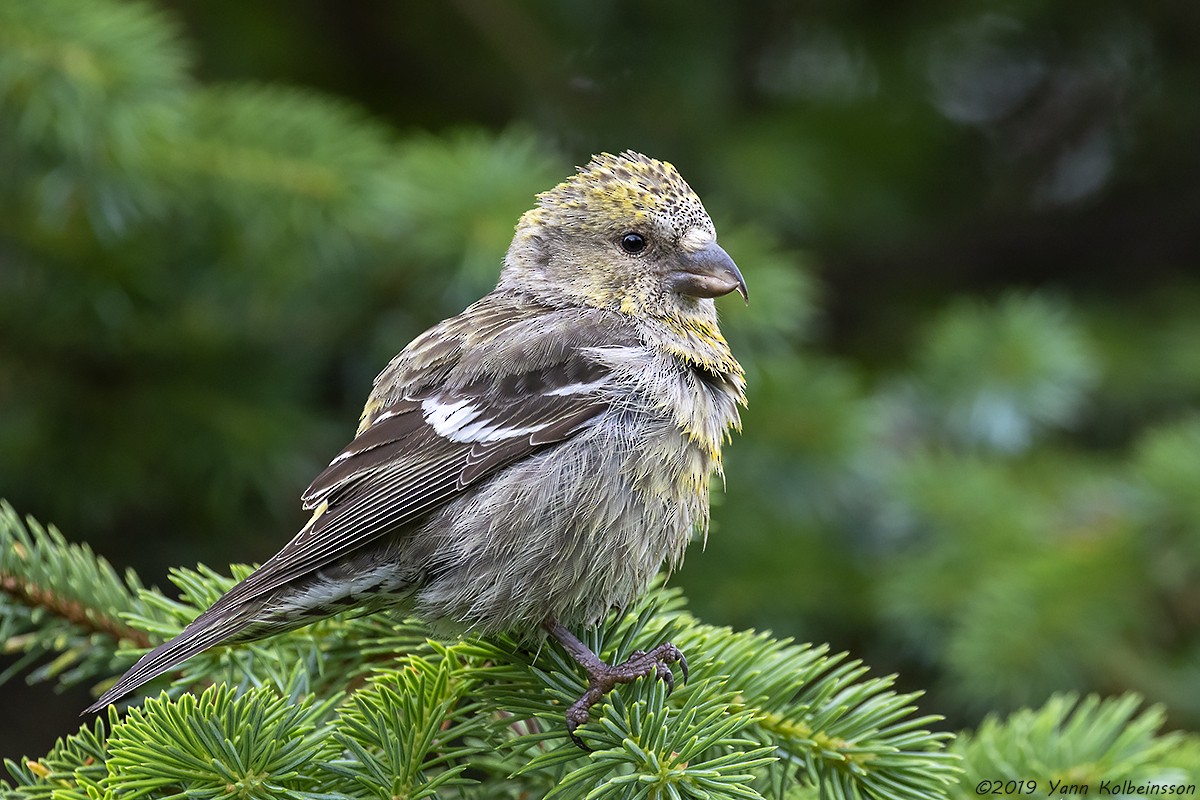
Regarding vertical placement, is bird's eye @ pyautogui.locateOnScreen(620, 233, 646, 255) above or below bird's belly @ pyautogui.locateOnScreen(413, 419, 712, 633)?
above

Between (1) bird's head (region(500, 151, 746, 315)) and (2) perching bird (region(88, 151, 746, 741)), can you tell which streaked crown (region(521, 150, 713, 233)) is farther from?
(2) perching bird (region(88, 151, 746, 741))

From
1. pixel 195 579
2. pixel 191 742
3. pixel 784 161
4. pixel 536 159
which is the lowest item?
pixel 191 742

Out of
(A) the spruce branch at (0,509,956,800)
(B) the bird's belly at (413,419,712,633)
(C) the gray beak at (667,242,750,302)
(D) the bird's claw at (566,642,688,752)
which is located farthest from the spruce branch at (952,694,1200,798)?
(C) the gray beak at (667,242,750,302)

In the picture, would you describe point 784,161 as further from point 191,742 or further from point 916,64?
point 191,742

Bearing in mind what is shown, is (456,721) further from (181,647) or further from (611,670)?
(181,647)

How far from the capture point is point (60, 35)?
10.8 feet

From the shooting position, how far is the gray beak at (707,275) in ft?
10.4

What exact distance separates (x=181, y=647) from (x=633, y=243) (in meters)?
1.64

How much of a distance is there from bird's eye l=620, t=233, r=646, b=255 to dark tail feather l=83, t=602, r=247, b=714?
1504 millimetres

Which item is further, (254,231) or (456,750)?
(254,231)

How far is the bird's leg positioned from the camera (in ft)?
7.34

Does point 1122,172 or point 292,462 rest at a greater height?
point 1122,172

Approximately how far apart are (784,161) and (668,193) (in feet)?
6.09

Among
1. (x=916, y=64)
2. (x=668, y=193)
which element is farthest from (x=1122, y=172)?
(x=668, y=193)
